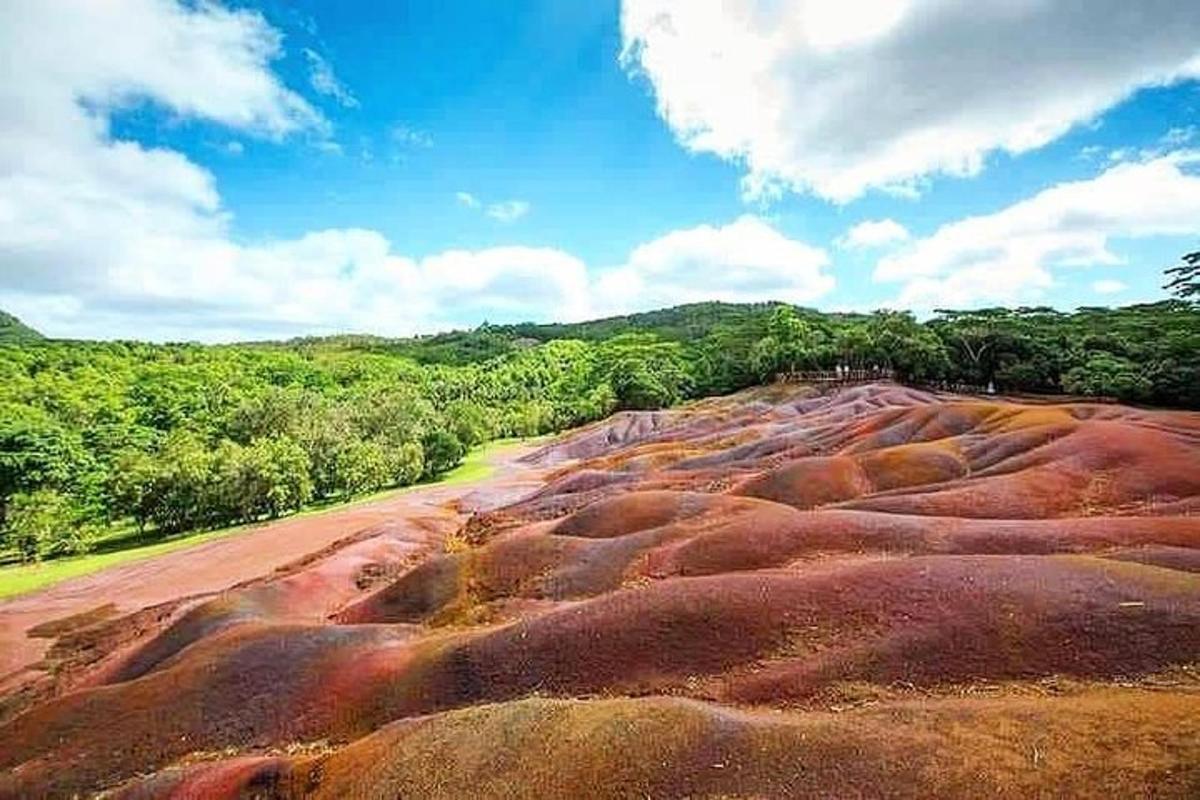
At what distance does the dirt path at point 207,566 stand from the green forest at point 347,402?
38.8ft

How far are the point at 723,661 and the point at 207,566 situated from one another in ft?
163

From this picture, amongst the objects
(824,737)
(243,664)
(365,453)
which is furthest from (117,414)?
(824,737)

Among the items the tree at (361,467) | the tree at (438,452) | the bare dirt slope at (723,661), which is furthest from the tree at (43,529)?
the tree at (438,452)

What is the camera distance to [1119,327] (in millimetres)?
113062

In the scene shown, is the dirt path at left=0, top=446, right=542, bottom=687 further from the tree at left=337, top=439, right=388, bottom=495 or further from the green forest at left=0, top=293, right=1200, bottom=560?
the green forest at left=0, top=293, right=1200, bottom=560

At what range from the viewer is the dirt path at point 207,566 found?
155 ft

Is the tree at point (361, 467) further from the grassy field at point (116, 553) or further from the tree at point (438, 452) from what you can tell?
the tree at point (438, 452)

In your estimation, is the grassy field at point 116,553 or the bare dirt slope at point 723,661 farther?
the grassy field at point 116,553

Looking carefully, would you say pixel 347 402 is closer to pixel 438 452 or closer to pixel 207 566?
pixel 438 452

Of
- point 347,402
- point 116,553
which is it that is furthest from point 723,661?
point 347,402

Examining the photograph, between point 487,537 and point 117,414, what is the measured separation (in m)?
90.2

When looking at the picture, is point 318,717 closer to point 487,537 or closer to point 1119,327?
point 487,537

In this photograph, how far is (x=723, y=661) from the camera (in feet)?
74.8

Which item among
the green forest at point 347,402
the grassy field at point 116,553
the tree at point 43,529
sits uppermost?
the green forest at point 347,402
